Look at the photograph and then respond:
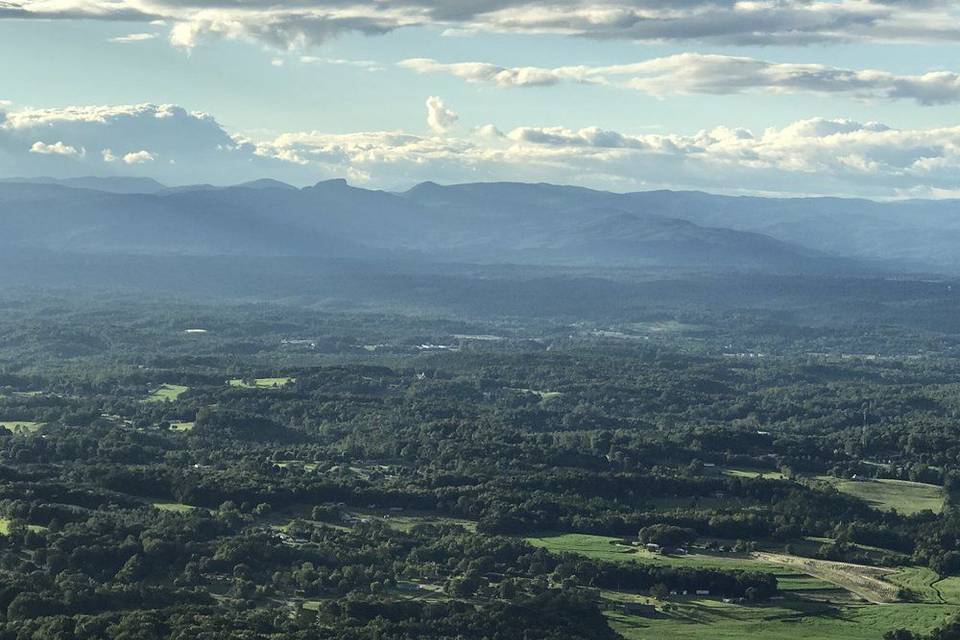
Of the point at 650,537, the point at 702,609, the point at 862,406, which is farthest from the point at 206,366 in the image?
the point at 702,609

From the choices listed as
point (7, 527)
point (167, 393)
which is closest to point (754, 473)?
point (7, 527)

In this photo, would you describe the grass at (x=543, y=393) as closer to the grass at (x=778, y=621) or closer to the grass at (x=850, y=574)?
the grass at (x=850, y=574)

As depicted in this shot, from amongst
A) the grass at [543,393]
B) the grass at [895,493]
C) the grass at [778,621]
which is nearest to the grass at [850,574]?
the grass at [778,621]

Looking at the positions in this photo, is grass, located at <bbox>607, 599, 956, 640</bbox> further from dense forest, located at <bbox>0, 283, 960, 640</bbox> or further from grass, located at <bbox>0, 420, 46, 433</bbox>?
grass, located at <bbox>0, 420, 46, 433</bbox>

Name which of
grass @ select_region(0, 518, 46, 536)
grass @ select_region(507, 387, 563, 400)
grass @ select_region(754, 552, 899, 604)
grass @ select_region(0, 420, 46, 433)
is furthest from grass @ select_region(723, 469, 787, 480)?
grass @ select_region(0, 420, 46, 433)

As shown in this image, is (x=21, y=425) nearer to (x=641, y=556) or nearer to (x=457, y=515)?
(x=457, y=515)
